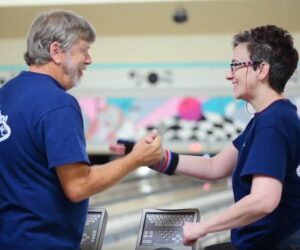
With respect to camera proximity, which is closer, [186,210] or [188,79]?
[186,210]

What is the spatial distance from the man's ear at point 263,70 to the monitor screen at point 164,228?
0.55 meters

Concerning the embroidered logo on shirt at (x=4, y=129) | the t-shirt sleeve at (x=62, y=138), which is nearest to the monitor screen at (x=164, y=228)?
the t-shirt sleeve at (x=62, y=138)

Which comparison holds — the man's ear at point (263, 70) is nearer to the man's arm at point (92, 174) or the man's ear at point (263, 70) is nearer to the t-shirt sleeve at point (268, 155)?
the t-shirt sleeve at point (268, 155)

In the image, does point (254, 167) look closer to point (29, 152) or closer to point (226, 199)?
point (29, 152)

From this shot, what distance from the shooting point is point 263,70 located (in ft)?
6.14

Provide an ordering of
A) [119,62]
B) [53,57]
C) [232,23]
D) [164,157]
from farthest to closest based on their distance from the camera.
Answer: [119,62] < [232,23] < [164,157] < [53,57]

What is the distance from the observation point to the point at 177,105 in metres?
5.36

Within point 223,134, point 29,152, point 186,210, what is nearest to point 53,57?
point 29,152

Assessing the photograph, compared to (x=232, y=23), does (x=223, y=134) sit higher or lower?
lower

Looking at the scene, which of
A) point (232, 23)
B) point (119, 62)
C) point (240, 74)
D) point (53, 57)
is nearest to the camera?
point (53, 57)

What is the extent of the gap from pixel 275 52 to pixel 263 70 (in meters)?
0.08

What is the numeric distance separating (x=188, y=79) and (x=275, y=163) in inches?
141

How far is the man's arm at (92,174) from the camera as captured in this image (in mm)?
1616

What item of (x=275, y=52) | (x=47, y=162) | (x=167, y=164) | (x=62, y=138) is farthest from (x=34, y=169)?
(x=275, y=52)
